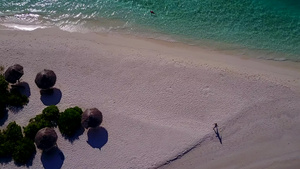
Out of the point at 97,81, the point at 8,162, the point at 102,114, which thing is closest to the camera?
the point at 8,162

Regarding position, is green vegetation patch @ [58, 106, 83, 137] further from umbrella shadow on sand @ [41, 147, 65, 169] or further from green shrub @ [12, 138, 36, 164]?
green shrub @ [12, 138, 36, 164]

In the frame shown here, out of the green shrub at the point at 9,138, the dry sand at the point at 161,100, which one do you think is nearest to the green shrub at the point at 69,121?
the dry sand at the point at 161,100

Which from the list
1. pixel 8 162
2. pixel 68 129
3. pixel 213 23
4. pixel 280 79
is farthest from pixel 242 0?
pixel 8 162

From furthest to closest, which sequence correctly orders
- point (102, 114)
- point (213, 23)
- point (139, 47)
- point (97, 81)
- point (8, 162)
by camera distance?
point (213, 23)
point (139, 47)
point (97, 81)
point (102, 114)
point (8, 162)

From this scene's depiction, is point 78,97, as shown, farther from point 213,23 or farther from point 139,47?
point 213,23

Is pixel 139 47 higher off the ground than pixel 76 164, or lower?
higher

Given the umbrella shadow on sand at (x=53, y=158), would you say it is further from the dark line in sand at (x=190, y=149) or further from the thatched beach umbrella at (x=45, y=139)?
the dark line in sand at (x=190, y=149)
